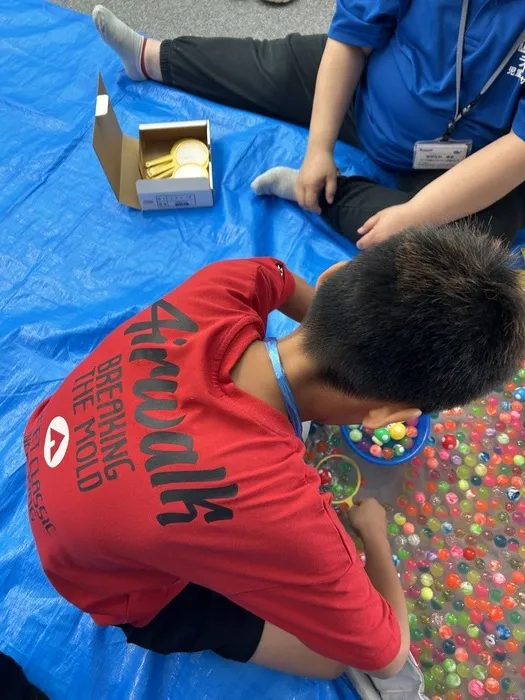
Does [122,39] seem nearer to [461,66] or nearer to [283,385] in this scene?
[461,66]

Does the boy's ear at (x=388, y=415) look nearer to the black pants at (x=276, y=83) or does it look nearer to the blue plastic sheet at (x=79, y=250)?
the blue plastic sheet at (x=79, y=250)

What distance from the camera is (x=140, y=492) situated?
526mm

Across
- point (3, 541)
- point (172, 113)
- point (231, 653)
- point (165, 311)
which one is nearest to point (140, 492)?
point (165, 311)

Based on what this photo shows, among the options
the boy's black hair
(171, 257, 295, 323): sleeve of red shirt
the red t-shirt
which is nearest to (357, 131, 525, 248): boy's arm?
(171, 257, 295, 323): sleeve of red shirt

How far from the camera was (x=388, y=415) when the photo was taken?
0.55m

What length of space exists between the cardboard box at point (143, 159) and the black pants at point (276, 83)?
0.14 metres

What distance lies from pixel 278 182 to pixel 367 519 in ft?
2.22

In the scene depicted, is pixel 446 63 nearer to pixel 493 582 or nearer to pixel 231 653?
pixel 493 582

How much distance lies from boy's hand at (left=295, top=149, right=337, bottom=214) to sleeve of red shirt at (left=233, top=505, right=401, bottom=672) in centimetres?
69

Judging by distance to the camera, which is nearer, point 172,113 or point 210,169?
point 210,169

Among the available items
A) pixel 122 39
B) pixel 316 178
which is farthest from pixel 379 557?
pixel 122 39

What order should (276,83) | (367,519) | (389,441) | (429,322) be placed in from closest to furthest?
(429,322) < (367,519) < (389,441) < (276,83)

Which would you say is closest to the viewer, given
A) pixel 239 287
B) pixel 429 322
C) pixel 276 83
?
→ pixel 429 322

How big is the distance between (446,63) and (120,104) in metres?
0.76
